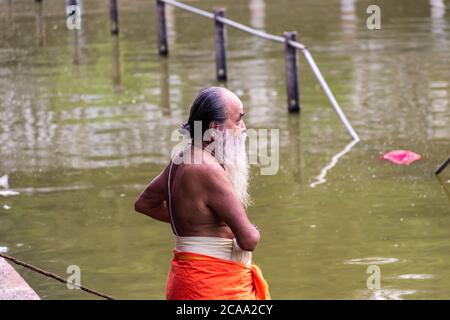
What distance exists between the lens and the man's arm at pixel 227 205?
5.32 m

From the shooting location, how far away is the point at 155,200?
580cm

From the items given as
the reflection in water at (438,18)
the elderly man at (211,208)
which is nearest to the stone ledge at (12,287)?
the elderly man at (211,208)

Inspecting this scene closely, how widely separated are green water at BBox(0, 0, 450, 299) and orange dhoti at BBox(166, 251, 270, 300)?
2919 millimetres

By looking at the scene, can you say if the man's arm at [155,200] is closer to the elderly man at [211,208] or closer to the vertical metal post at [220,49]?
the elderly man at [211,208]

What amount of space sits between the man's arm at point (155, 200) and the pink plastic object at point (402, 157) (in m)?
6.58

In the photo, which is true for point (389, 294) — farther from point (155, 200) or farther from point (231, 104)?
point (231, 104)

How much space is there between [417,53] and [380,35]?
1.88 meters

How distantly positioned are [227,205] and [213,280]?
342 mm

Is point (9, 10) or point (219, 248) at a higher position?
point (9, 10)

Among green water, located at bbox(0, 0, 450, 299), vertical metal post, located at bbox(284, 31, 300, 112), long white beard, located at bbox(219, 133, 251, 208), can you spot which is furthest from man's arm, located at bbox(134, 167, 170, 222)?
vertical metal post, located at bbox(284, 31, 300, 112)

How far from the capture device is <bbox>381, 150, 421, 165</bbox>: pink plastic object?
1217cm

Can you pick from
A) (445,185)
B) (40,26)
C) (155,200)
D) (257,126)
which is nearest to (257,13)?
(40,26)

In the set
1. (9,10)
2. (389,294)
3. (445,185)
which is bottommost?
(389,294)
